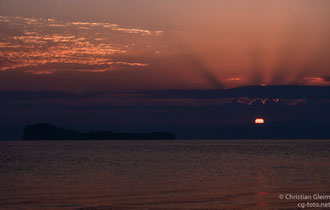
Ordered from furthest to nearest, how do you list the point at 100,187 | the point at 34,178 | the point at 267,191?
the point at 34,178 < the point at 100,187 < the point at 267,191

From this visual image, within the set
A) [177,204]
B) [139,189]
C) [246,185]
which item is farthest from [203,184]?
[177,204]

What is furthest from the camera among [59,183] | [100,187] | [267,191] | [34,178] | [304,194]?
[34,178]

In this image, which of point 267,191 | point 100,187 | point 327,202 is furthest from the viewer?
point 100,187

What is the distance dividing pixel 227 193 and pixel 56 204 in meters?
13.2

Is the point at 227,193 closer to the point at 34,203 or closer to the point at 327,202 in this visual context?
the point at 327,202

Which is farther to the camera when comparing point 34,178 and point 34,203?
point 34,178

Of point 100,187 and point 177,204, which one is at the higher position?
point 100,187

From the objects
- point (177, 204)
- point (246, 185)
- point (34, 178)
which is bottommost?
point (177, 204)

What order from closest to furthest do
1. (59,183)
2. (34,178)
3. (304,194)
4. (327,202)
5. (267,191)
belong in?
(327,202)
(304,194)
(267,191)
(59,183)
(34,178)

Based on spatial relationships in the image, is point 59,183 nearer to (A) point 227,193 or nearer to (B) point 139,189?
(B) point 139,189

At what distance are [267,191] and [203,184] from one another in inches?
295

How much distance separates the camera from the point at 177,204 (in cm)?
3025

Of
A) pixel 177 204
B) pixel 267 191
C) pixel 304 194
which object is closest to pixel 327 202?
pixel 304 194

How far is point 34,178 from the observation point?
5028cm
